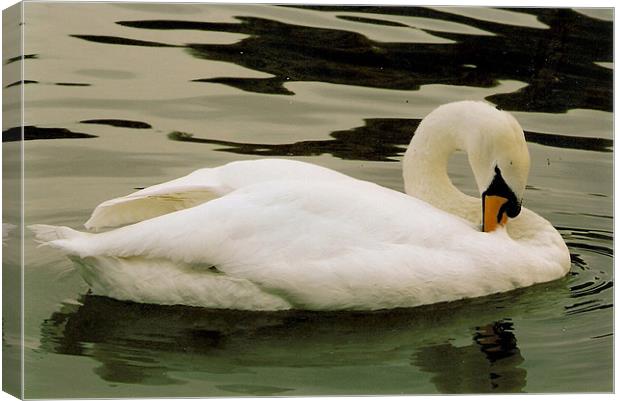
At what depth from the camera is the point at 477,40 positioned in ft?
31.2

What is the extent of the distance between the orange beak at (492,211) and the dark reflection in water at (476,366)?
0.72 metres

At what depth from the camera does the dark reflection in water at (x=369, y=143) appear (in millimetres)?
9648

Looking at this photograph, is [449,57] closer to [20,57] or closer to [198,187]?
[198,187]

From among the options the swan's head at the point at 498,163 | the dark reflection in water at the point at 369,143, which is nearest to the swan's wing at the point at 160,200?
the dark reflection in water at the point at 369,143

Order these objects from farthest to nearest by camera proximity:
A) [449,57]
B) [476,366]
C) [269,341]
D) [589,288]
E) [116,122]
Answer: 1. [589,288]
2. [449,57]
3. [116,122]
4. [269,341]
5. [476,366]

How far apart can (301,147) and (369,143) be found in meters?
0.33

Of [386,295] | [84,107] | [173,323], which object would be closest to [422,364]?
[386,295]

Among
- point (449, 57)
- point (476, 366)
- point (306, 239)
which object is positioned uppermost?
point (449, 57)

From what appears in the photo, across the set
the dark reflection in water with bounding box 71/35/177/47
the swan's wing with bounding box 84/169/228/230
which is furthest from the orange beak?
the dark reflection in water with bounding box 71/35/177/47

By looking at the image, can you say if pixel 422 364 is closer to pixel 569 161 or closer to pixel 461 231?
pixel 461 231

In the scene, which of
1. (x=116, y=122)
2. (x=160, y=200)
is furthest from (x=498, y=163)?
(x=116, y=122)

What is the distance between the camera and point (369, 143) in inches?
386

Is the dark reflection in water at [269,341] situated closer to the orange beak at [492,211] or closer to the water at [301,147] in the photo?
the water at [301,147]

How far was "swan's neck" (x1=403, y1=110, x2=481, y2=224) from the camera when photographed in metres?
9.77
